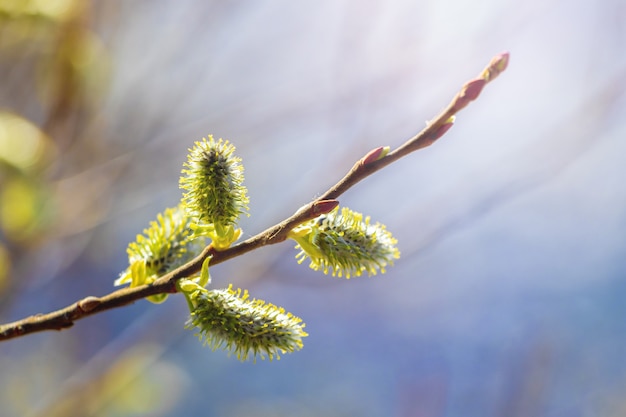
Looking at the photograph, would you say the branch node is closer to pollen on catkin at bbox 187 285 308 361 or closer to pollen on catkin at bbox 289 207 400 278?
pollen on catkin at bbox 187 285 308 361

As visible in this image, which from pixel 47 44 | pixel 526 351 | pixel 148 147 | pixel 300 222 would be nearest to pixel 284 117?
pixel 148 147

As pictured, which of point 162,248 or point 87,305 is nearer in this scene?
point 87,305

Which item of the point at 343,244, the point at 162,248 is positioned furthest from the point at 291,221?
the point at 162,248

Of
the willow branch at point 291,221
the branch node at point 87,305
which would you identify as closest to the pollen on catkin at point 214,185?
the willow branch at point 291,221

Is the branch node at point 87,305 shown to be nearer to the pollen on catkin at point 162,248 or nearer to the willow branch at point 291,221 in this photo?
the willow branch at point 291,221

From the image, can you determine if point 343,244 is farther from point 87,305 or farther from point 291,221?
point 87,305
